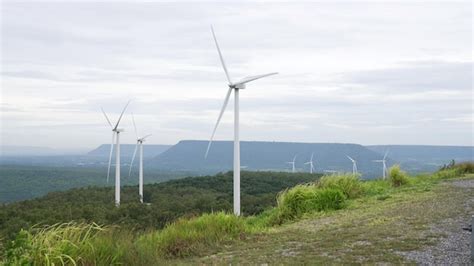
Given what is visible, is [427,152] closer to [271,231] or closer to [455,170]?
[455,170]

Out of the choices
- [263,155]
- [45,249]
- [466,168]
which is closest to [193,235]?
[45,249]

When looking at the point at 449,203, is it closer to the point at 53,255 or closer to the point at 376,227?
the point at 376,227

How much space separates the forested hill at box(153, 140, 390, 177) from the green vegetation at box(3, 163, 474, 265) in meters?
60.9

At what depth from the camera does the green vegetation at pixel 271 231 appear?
27.3 ft

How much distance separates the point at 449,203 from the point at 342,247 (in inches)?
215

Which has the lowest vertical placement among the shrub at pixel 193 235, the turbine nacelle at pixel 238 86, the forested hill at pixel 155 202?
the forested hill at pixel 155 202

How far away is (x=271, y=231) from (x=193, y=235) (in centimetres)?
198

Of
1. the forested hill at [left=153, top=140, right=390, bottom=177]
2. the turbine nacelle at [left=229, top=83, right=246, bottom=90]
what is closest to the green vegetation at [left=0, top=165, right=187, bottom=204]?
the forested hill at [left=153, top=140, right=390, bottom=177]

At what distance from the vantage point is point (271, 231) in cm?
1243

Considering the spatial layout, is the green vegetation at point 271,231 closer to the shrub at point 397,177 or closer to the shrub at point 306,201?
the shrub at point 306,201

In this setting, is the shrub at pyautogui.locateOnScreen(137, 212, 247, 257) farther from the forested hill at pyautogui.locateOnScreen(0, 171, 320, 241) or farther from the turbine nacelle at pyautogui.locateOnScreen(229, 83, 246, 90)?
the forested hill at pyautogui.locateOnScreen(0, 171, 320, 241)

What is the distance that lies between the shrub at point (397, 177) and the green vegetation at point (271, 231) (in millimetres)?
496

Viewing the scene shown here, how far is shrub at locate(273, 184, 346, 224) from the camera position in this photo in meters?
15.2

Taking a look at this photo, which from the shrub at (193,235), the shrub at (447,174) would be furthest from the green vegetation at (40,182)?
the shrub at (193,235)
